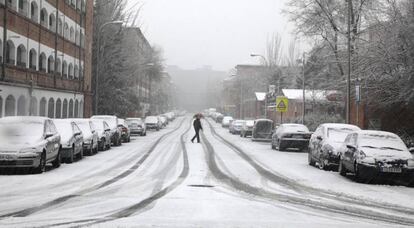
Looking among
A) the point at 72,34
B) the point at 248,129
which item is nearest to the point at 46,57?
the point at 72,34

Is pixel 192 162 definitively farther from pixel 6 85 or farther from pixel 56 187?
pixel 6 85

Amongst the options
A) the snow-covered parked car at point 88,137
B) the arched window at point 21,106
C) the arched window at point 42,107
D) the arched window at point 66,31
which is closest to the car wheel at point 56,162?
the snow-covered parked car at point 88,137

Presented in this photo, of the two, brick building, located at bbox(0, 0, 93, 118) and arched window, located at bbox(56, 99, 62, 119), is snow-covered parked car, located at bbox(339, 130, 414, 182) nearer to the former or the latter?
brick building, located at bbox(0, 0, 93, 118)

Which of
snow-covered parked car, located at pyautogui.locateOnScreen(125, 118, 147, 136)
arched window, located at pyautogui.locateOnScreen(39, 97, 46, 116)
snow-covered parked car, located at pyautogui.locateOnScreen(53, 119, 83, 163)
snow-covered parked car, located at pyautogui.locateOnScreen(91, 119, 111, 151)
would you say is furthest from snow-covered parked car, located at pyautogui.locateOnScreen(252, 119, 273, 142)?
snow-covered parked car, located at pyautogui.locateOnScreen(53, 119, 83, 163)

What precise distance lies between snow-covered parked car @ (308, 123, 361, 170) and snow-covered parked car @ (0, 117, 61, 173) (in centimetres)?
896

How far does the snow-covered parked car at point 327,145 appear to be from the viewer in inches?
787

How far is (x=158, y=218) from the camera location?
9.45m

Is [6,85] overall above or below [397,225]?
above

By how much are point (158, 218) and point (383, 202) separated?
5.53 metres

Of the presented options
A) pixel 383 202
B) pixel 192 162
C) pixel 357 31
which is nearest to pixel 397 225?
pixel 383 202

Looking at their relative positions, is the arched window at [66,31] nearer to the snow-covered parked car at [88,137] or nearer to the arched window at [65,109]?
the arched window at [65,109]

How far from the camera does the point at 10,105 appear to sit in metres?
34.4

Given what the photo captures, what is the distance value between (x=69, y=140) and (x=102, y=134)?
8.63 m

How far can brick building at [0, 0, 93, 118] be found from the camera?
1336 inches
